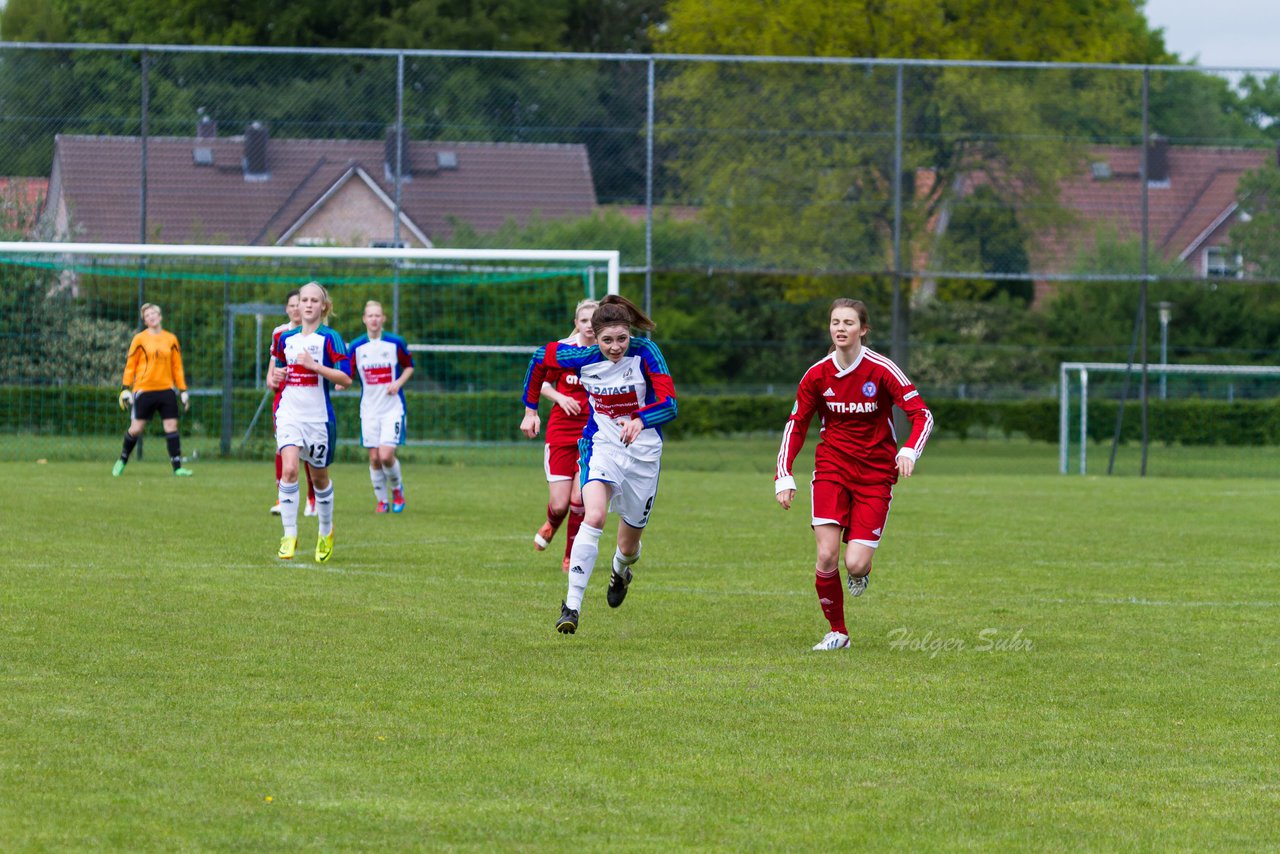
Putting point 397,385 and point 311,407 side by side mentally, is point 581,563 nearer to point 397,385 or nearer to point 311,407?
point 311,407

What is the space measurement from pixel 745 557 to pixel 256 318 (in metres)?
16.8

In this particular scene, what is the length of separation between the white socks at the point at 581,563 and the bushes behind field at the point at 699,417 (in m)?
17.7

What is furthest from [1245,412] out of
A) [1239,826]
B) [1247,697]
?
[1239,826]

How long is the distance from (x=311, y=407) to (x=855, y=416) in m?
4.95

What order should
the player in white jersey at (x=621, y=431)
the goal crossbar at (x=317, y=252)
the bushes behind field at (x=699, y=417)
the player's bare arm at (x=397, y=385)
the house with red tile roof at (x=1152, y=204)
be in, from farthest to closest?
the house with red tile roof at (x=1152, y=204), the bushes behind field at (x=699, y=417), the goal crossbar at (x=317, y=252), the player's bare arm at (x=397, y=385), the player in white jersey at (x=621, y=431)

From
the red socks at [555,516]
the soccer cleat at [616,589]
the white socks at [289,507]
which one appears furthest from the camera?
the red socks at [555,516]

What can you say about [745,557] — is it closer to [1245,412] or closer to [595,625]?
[595,625]

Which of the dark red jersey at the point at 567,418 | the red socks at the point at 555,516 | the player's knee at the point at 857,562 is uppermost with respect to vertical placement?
the dark red jersey at the point at 567,418

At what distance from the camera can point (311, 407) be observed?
12.6 meters

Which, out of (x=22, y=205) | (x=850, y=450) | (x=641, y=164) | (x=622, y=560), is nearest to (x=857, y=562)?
(x=850, y=450)

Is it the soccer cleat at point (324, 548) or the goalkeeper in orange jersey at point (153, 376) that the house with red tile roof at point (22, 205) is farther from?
the soccer cleat at point (324, 548)

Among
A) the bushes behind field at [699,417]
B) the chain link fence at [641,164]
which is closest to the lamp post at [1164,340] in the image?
the bushes behind field at [699,417]

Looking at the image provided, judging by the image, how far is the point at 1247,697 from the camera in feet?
24.8

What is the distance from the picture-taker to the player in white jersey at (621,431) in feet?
30.8
